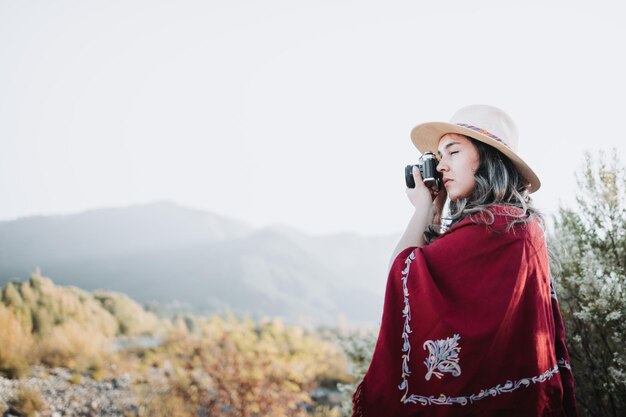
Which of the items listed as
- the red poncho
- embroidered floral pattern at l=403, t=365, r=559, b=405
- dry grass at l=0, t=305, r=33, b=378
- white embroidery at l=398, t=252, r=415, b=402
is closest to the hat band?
the red poncho

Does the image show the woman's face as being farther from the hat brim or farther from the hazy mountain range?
the hazy mountain range

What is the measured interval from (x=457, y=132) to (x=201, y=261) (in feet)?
59.1

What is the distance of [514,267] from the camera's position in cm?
165

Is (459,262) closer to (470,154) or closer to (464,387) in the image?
(464,387)

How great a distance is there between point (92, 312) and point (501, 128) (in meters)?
5.54

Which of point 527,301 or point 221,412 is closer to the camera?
point 527,301


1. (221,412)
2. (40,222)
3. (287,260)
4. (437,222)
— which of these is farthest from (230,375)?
(287,260)

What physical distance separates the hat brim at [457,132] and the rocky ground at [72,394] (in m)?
3.68

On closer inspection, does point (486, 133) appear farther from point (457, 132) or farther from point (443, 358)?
point (443, 358)

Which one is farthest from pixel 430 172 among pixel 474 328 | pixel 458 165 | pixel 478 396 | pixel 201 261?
pixel 201 261

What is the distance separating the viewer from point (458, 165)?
2.06 metres

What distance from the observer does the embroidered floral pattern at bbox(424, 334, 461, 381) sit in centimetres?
159

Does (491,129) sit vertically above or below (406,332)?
above

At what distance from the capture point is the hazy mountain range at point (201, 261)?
8.11 metres
